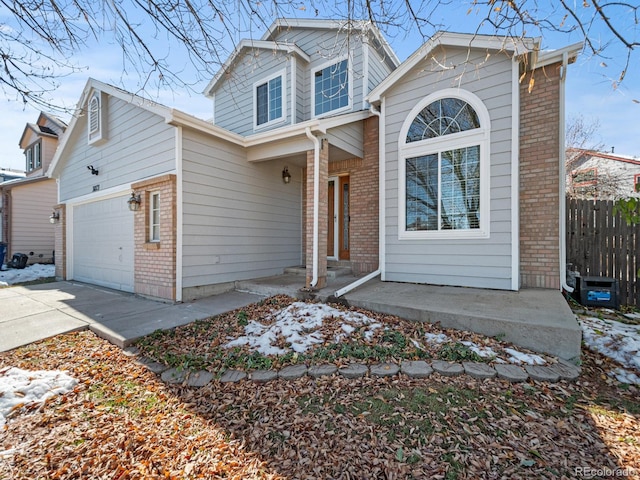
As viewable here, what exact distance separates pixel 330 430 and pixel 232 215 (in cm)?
551

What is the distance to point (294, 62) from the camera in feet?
28.0

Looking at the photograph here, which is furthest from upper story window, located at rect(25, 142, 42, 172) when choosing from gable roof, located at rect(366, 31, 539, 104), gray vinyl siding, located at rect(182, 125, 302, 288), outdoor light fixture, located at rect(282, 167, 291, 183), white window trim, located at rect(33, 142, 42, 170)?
gable roof, located at rect(366, 31, 539, 104)

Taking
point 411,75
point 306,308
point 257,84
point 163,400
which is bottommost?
point 163,400

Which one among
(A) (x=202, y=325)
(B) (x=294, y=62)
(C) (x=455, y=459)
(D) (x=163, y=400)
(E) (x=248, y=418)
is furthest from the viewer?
(B) (x=294, y=62)

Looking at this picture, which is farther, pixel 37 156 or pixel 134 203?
pixel 37 156

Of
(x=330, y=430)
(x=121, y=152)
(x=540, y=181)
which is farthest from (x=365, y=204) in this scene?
(x=121, y=152)

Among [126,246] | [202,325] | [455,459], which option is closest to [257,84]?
[126,246]

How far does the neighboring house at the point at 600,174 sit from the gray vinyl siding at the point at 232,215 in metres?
12.2

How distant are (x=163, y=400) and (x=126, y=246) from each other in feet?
18.9

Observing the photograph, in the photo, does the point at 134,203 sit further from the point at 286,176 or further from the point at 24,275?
the point at 24,275

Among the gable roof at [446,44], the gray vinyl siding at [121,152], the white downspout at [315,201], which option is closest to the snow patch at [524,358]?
the white downspout at [315,201]

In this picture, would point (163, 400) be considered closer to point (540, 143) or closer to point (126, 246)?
point (126, 246)

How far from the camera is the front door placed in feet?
26.5

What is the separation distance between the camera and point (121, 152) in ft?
24.5
